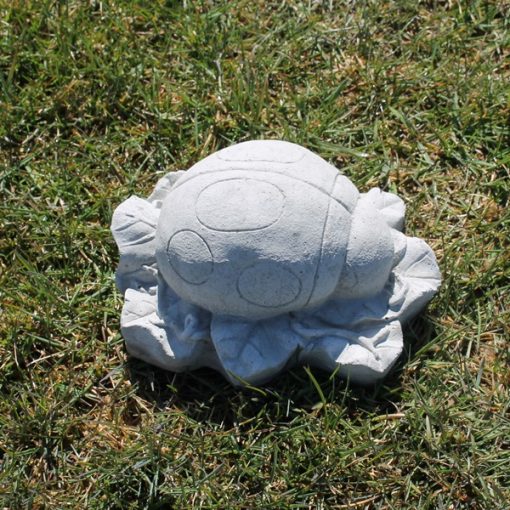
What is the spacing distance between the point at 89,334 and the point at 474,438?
1568 millimetres

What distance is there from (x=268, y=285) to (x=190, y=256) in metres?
0.29

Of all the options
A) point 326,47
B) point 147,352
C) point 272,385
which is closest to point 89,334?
point 147,352

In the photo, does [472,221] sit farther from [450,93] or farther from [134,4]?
[134,4]

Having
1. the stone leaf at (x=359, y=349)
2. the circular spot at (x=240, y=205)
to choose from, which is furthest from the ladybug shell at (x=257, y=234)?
the stone leaf at (x=359, y=349)

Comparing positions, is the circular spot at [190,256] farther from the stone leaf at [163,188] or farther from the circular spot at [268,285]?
the stone leaf at [163,188]

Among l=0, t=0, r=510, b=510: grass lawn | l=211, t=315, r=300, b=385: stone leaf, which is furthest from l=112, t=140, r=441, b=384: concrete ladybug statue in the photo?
l=0, t=0, r=510, b=510: grass lawn

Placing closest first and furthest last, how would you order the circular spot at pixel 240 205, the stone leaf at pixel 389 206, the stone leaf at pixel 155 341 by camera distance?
the circular spot at pixel 240 205 → the stone leaf at pixel 155 341 → the stone leaf at pixel 389 206

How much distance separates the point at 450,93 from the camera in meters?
4.62

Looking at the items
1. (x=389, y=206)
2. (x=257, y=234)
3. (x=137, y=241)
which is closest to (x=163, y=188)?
(x=137, y=241)

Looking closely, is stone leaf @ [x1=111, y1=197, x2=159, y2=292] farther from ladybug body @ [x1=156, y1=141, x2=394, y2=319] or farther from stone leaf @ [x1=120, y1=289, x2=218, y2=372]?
ladybug body @ [x1=156, y1=141, x2=394, y2=319]

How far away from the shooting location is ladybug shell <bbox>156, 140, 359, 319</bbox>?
3.41 m

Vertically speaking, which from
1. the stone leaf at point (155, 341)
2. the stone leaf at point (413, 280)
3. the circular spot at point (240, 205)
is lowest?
the stone leaf at point (155, 341)

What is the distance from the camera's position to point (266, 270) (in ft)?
11.2

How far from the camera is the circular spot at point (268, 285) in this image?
3.42 metres
